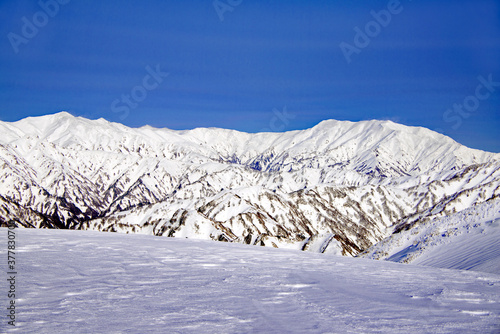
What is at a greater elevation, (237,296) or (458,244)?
(237,296)

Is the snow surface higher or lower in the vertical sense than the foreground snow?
lower

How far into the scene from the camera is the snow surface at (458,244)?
90.5 ft

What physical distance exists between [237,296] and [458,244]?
2970cm

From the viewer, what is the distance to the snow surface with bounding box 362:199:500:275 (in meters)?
27.6

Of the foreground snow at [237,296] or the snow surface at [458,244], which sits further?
the snow surface at [458,244]

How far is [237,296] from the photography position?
11156 mm

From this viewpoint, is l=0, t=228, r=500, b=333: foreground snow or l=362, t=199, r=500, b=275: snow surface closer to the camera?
l=0, t=228, r=500, b=333: foreground snow

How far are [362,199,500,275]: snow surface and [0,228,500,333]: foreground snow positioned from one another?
13.1 m

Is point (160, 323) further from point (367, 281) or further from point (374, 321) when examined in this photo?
point (367, 281)

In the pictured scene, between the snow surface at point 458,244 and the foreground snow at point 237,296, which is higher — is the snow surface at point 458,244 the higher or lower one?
the lower one

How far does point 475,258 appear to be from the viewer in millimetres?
27656

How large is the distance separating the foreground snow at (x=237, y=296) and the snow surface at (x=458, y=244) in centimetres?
1308

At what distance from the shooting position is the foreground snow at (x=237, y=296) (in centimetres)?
882

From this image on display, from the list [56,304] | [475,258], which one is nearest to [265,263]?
[56,304]
